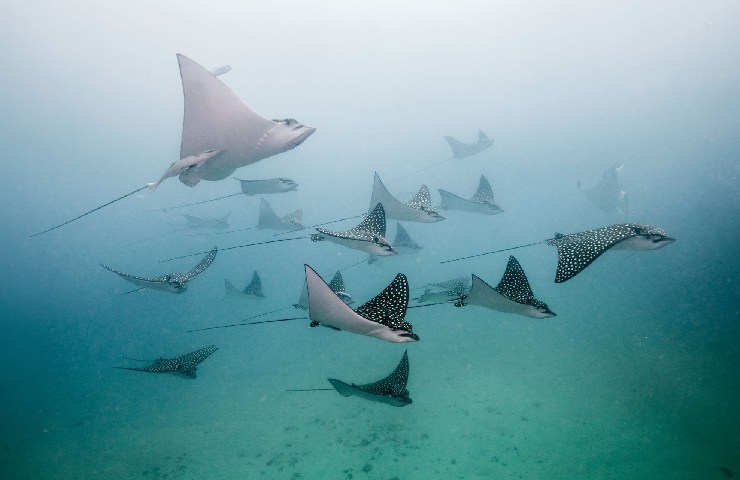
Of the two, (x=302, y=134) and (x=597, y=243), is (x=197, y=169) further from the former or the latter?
(x=597, y=243)

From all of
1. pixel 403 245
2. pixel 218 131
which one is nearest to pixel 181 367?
pixel 218 131

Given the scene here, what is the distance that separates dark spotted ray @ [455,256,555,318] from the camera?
369cm

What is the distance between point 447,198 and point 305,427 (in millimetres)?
7489

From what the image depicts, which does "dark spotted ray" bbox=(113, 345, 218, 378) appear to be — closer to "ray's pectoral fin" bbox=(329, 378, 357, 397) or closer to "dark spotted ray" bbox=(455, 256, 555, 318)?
"ray's pectoral fin" bbox=(329, 378, 357, 397)

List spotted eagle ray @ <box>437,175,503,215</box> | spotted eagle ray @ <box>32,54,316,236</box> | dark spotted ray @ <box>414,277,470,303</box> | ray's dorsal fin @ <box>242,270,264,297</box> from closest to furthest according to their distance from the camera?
spotted eagle ray @ <box>32,54,316,236</box> → dark spotted ray @ <box>414,277,470,303</box> → spotted eagle ray @ <box>437,175,503,215</box> → ray's dorsal fin @ <box>242,270,264,297</box>

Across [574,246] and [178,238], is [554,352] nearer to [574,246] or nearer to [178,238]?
[574,246]

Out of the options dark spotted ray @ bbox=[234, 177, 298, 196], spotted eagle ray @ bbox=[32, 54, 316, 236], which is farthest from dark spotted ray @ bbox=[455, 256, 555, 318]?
dark spotted ray @ bbox=[234, 177, 298, 196]

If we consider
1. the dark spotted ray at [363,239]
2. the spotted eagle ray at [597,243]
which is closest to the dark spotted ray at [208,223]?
the dark spotted ray at [363,239]

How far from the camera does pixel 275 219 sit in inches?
425

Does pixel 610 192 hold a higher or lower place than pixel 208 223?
higher

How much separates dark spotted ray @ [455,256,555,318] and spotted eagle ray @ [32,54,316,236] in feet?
8.43

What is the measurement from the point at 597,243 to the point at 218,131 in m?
4.60

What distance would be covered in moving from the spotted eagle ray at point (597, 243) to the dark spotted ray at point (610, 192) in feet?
44.4

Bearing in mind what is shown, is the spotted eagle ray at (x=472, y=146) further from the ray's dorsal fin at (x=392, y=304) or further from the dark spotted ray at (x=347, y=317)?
the dark spotted ray at (x=347, y=317)
